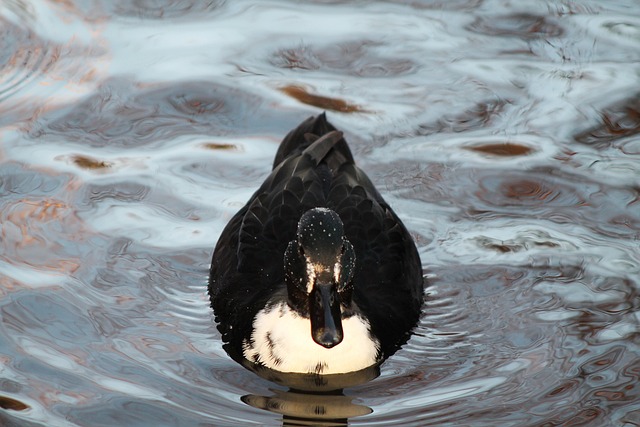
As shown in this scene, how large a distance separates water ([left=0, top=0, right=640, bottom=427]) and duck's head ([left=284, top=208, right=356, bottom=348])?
51 centimetres

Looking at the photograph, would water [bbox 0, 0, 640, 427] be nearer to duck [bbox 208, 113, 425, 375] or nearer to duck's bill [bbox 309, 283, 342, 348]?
duck [bbox 208, 113, 425, 375]

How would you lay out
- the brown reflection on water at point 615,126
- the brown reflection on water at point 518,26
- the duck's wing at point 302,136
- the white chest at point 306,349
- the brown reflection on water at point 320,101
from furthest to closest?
the brown reflection on water at point 518,26 → the brown reflection on water at point 320,101 → the brown reflection on water at point 615,126 → the duck's wing at point 302,136 → the white chest at point 306,349

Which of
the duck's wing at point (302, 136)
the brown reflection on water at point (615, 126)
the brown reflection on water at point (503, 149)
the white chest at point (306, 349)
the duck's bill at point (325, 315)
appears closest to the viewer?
the duck's bill at point (325, 315)

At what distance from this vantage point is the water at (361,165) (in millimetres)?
6969

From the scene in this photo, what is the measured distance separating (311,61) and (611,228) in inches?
128

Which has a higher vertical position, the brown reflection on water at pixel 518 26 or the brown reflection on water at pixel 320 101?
the brown reflection on water at pixel 518 26

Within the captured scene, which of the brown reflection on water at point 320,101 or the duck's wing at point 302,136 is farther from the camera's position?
the brown reflection on water at point 320,101

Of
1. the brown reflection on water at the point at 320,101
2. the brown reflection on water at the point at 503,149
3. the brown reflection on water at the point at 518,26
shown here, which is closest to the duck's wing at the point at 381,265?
the brown reflection on water at the point at 503,149

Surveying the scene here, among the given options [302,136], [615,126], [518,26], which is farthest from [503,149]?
[518,26]

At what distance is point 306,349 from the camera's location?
7.14m

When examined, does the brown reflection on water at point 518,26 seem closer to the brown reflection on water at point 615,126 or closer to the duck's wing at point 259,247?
the brown reflection on water at point 615,126

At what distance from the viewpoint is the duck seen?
6.86 m

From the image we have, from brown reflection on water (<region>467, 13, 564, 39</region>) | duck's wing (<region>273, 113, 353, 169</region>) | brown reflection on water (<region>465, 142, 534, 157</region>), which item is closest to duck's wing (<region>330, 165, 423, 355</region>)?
duck's wing (<region>273, 113, 353, 169</region>)

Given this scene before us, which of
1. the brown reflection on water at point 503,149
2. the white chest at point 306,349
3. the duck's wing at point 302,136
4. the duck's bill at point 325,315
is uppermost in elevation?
the duck's bill at point 325,315
